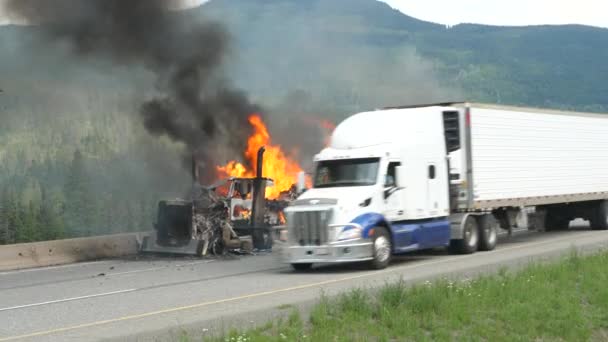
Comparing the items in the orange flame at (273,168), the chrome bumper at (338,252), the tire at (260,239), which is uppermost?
the orange flame at (273,168)

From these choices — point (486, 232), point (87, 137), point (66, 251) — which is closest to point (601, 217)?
point (486, 232)

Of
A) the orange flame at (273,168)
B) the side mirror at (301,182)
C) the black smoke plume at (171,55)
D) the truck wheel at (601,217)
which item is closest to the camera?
the side mirror at (301,182)

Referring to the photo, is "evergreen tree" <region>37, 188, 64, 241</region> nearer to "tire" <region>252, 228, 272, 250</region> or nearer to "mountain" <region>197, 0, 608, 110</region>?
"tire" <region>252, 228, 272, 250</region>

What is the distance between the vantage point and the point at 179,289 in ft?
55.7

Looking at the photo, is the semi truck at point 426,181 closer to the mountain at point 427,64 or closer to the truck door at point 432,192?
the truck door at point 432,192

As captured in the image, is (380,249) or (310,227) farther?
(380,249)

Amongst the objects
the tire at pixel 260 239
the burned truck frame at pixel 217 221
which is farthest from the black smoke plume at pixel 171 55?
the tire at pixel 260 239

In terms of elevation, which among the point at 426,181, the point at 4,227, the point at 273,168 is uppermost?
the point at 273,168

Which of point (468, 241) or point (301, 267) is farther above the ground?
point (468, 241)

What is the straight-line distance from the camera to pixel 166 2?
31188mm

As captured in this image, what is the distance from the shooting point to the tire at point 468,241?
22.9m

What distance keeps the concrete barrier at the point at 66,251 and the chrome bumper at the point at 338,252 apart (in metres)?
7.47

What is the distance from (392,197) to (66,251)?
352 inches

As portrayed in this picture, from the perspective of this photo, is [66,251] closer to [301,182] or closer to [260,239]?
[260,239]
